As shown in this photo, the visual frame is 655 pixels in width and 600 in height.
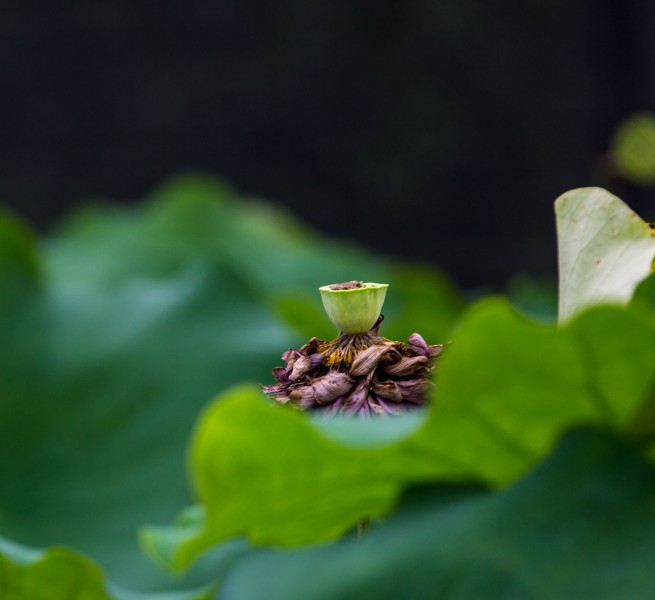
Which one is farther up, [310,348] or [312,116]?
[312,116]

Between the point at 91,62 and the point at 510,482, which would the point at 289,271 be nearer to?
the point at 510,482

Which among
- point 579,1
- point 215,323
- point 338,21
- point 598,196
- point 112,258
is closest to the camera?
point 598,196

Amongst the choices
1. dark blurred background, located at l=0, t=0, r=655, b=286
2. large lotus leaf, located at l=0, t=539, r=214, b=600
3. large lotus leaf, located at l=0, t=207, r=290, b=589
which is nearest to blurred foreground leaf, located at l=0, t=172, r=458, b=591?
large lotus leaf, located at l=0, t=207, r=290, b=589

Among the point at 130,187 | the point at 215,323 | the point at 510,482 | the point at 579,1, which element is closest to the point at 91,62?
the point at 130,187

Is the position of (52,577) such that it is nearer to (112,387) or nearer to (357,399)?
(357,399)

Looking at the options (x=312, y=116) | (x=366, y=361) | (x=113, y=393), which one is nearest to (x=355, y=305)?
(x=366, y=361)

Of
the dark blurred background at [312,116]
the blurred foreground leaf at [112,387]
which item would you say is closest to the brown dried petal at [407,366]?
the blurred foreground leaf at [112,387]

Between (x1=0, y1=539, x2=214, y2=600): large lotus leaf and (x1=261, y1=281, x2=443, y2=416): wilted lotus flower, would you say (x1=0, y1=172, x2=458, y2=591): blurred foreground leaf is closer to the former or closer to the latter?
(x1=0, y1=539, x2=214, y2=600): large lotus leaf
